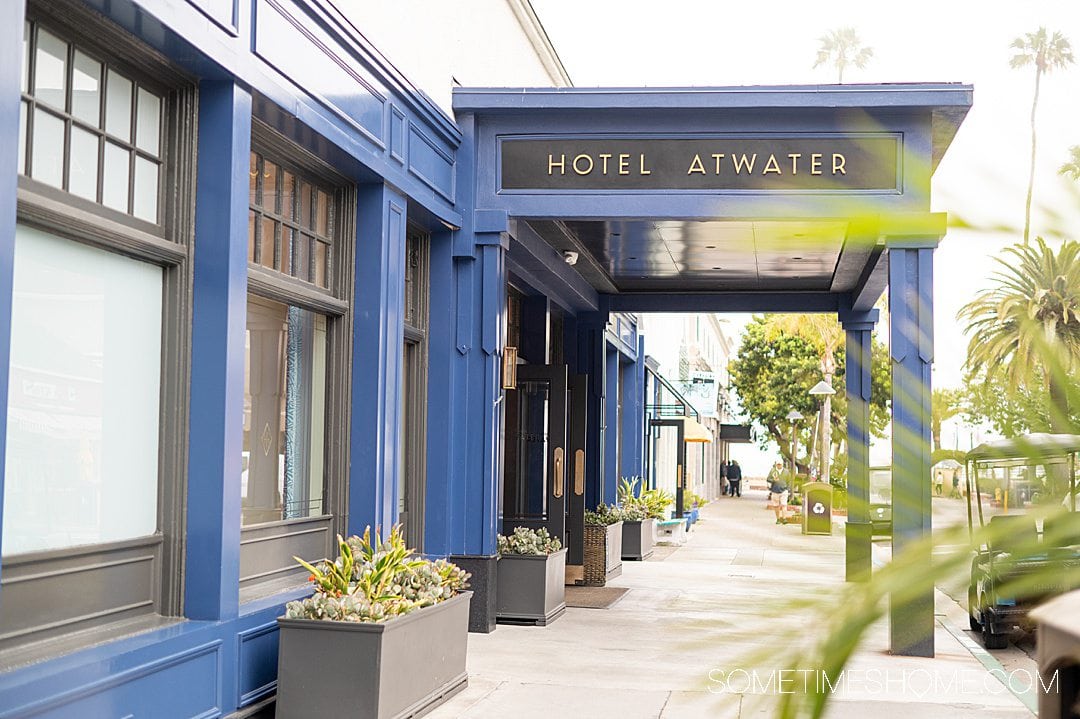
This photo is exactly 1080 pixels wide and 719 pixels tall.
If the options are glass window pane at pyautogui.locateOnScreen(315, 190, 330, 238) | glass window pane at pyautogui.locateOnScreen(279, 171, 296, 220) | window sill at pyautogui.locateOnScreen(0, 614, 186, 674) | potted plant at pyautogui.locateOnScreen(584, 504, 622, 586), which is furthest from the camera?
potted plant at pyautogui.locateOnScreen(584, 504, 622, 586)

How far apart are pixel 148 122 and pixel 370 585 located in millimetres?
3037

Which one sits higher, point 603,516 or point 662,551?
point 603,516

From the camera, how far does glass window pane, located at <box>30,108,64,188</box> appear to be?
544cm

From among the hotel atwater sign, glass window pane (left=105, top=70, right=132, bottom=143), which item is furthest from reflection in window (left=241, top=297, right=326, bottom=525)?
the hotel atwater sign

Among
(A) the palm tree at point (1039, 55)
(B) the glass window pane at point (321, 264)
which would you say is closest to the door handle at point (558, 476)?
(B) the glass window pane at point (321, 264)

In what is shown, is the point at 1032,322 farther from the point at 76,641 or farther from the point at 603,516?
A: the point at 603,516

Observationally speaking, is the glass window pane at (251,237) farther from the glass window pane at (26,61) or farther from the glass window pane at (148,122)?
the glass window pane at (26,61)

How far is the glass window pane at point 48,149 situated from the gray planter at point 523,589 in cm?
715

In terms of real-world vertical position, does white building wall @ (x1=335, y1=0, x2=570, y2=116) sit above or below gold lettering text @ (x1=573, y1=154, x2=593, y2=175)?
above

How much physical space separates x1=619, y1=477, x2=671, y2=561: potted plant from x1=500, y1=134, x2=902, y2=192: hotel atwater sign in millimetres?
8629

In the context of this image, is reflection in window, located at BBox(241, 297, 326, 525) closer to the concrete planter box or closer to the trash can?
the trash can

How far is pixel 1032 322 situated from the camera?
898 millimetres

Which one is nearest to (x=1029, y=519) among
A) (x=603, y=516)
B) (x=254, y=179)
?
(x=254, y=179)

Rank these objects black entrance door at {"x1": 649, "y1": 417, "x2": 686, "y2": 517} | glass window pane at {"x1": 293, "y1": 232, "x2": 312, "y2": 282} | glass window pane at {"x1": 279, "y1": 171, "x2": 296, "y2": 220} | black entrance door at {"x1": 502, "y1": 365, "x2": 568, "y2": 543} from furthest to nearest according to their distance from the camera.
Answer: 1. black entrance door at {"x1": 649, "y1": 417, "x2": 686, "y2": 517}
2. black entrance door at {"x1": 502, "y1": 365, "x2": 568, "y2": 543}
3. glass window pane at {"x1": 293, "y1": 232, "x2": 312, "y2": 282}
4. glass window pane at {"x1": 279, "y1": 171, "x2": 296, "y2": 220}
